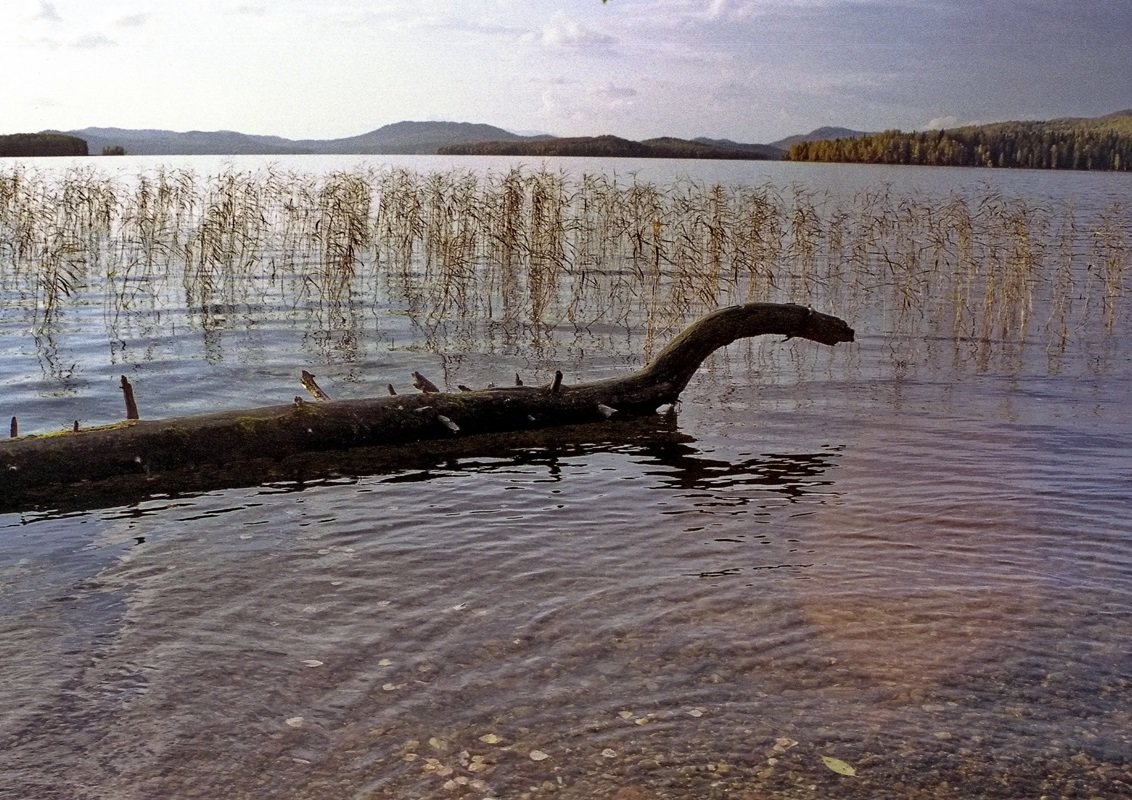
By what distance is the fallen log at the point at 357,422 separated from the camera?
925 cm

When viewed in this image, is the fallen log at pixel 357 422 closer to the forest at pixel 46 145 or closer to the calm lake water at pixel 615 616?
the calm lake water at pixel 615 616

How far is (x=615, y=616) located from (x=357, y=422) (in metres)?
4.68

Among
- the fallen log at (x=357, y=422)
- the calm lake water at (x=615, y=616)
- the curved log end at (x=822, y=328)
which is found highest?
the curved log end at (x=822, y=328)

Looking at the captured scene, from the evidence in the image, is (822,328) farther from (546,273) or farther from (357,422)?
Result: (546,273)

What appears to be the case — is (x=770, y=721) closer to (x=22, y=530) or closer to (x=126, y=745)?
(x=126, y=745)

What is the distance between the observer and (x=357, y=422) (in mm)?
10609

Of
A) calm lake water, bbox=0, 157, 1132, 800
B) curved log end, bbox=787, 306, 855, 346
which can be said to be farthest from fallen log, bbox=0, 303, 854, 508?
calm lake water, bbox=0, 157, 1132, 800

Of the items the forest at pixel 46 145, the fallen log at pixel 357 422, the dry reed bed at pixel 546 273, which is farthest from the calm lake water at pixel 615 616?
the forest at pixel 46 145

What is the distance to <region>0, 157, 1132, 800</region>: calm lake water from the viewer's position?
5184 mm

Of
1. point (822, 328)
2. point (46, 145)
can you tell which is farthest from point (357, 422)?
point (46, 145)

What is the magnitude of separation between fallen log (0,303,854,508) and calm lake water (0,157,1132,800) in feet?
1.30

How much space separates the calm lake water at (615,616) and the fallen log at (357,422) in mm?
397

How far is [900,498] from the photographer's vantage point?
9.69 meters

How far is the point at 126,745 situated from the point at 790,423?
31.2 ft
